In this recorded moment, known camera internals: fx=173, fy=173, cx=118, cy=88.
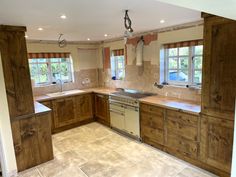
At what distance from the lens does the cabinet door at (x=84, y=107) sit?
458cm

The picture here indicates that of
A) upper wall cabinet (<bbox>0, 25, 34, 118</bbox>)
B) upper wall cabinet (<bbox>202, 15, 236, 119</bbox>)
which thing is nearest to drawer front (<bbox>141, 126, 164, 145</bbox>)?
upper wall cabinet (<bbox>202, 15, 236, 119</bbox>)

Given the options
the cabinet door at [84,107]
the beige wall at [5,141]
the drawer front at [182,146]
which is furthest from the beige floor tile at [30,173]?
the drawer front at [182,146]

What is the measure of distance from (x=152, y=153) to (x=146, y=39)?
95.8 inches

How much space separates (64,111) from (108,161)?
1900mm

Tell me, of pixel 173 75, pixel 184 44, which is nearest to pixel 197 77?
pixel 173 75

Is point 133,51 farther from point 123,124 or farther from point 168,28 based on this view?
point 123,124

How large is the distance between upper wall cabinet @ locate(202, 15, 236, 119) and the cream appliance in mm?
1435

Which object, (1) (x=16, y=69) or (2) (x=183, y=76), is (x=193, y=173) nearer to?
(2) (x=183, y=76)

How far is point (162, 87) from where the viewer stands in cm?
379

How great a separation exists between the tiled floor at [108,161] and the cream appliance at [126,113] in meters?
0.23

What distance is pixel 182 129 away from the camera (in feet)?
9.43

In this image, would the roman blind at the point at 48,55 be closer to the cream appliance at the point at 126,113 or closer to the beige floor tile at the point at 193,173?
the cream appliance at the point at 126,113

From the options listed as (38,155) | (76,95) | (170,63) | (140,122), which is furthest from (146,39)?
(38,155)

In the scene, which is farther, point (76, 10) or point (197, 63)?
point (197, 63)
